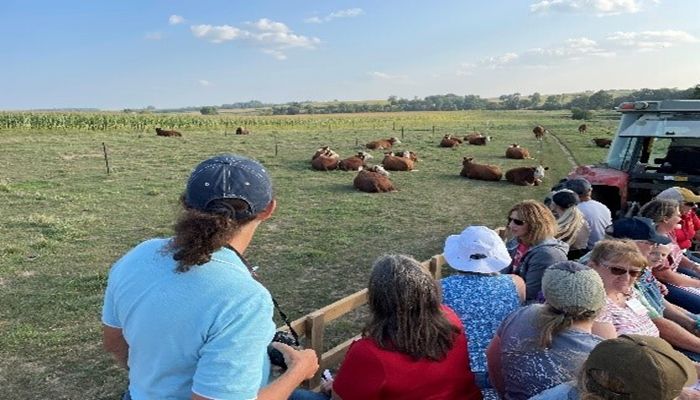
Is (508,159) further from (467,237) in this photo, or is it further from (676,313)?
(467,237)

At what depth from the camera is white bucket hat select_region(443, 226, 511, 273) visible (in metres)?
3.37

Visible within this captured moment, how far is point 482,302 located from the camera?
3279 millimetres

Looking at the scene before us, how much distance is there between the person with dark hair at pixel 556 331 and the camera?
260 cm

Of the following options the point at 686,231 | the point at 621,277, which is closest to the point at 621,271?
the point at 621,277

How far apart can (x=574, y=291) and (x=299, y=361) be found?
1391 mm

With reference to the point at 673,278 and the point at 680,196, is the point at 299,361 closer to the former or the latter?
the point at 673,278

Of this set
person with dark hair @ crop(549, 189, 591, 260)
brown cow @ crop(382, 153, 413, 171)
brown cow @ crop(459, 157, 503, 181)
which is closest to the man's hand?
person with dark hair @ crop(549, 189, 591, 260)

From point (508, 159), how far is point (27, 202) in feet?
56.6

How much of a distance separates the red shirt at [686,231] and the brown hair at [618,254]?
9.20 feet

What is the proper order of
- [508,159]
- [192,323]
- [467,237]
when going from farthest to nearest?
[508,159]
[467,237]
[192,323]

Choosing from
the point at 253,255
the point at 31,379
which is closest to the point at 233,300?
the point at 31,379

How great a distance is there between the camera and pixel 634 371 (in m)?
1.71

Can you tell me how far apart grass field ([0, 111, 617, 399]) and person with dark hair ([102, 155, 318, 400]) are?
1.73 feet

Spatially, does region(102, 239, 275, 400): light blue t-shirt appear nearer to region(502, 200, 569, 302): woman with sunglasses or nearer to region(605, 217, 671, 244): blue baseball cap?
region(502, 200, 569, 302): woman with sunglasses
